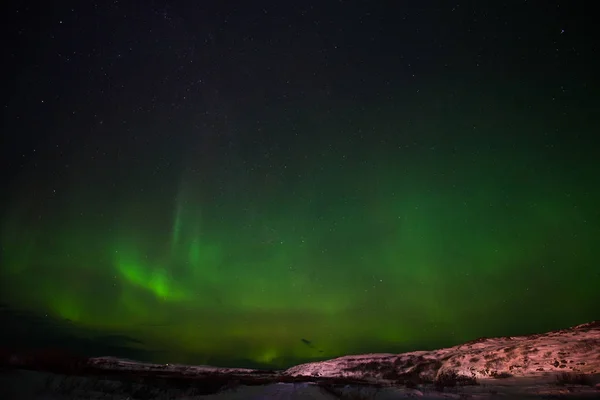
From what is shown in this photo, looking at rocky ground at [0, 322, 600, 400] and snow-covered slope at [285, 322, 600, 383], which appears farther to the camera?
snow-covered slope at [285, 322, 600, 383]

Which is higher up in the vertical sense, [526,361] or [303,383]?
[303,383]

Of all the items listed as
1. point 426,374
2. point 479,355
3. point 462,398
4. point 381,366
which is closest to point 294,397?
point 462,398

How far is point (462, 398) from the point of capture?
11.5 meters

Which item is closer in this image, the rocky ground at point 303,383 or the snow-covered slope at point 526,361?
the rocky ground at point 303,383

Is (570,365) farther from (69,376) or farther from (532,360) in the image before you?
(69,376)

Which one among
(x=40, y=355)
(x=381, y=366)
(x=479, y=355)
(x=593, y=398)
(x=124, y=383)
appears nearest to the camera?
(x=593, y=398)

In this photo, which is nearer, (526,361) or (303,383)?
(303,383)

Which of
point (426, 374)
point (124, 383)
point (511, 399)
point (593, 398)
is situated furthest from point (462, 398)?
point (426, 374)

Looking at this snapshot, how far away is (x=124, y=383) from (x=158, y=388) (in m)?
→ 1.40

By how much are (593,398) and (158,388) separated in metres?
15.6

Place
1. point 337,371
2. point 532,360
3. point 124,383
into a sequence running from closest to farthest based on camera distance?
point 124,383
point 532,360
point 337,371

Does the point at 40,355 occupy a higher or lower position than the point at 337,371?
higher

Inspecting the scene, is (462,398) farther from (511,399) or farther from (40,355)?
(40,355)

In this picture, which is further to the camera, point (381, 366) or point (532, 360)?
point (381, 366)
